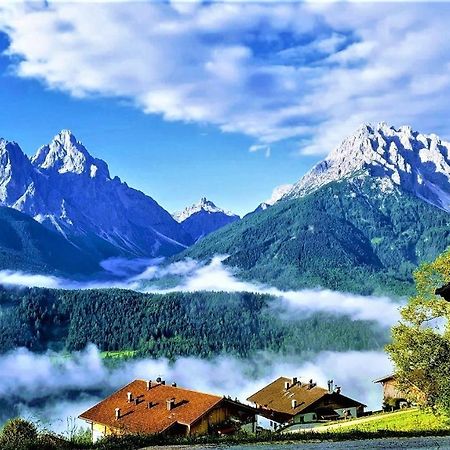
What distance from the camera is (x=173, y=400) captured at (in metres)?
80.4

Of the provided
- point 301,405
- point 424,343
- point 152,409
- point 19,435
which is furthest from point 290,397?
point 19,435

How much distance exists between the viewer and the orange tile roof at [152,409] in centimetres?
7488

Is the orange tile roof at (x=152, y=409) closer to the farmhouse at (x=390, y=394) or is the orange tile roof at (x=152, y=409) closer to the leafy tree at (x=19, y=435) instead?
the farmhouse at (x=390, y=394)

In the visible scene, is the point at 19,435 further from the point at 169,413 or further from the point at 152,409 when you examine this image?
the point at 152,409

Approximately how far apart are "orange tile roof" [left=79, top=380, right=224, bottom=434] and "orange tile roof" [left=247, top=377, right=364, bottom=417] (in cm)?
2263

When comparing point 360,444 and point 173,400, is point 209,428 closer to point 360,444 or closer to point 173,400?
point 173,400

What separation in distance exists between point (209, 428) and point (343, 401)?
3968 centimetres

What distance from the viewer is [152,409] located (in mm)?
82188

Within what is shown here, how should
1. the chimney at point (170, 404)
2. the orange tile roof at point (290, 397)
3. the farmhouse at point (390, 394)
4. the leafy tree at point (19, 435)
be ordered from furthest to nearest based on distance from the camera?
the orange tile roof at point (290, 397), the farmhouse at point (390, 394), the chimney at point (170, 404), the leafy tree at point (19, 435)

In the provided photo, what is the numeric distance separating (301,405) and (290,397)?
388 cm

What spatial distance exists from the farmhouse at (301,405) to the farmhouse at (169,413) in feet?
60.9

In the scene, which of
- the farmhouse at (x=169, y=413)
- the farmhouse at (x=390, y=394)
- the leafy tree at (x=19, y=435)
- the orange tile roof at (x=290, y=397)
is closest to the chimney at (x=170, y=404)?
the farmhouse at (x=169, y=413)

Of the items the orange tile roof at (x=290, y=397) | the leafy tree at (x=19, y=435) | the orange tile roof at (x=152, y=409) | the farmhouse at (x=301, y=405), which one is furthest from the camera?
the orange tile roof at (x=290, y=397)

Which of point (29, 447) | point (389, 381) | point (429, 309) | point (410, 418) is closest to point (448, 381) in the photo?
point (429, 309)
